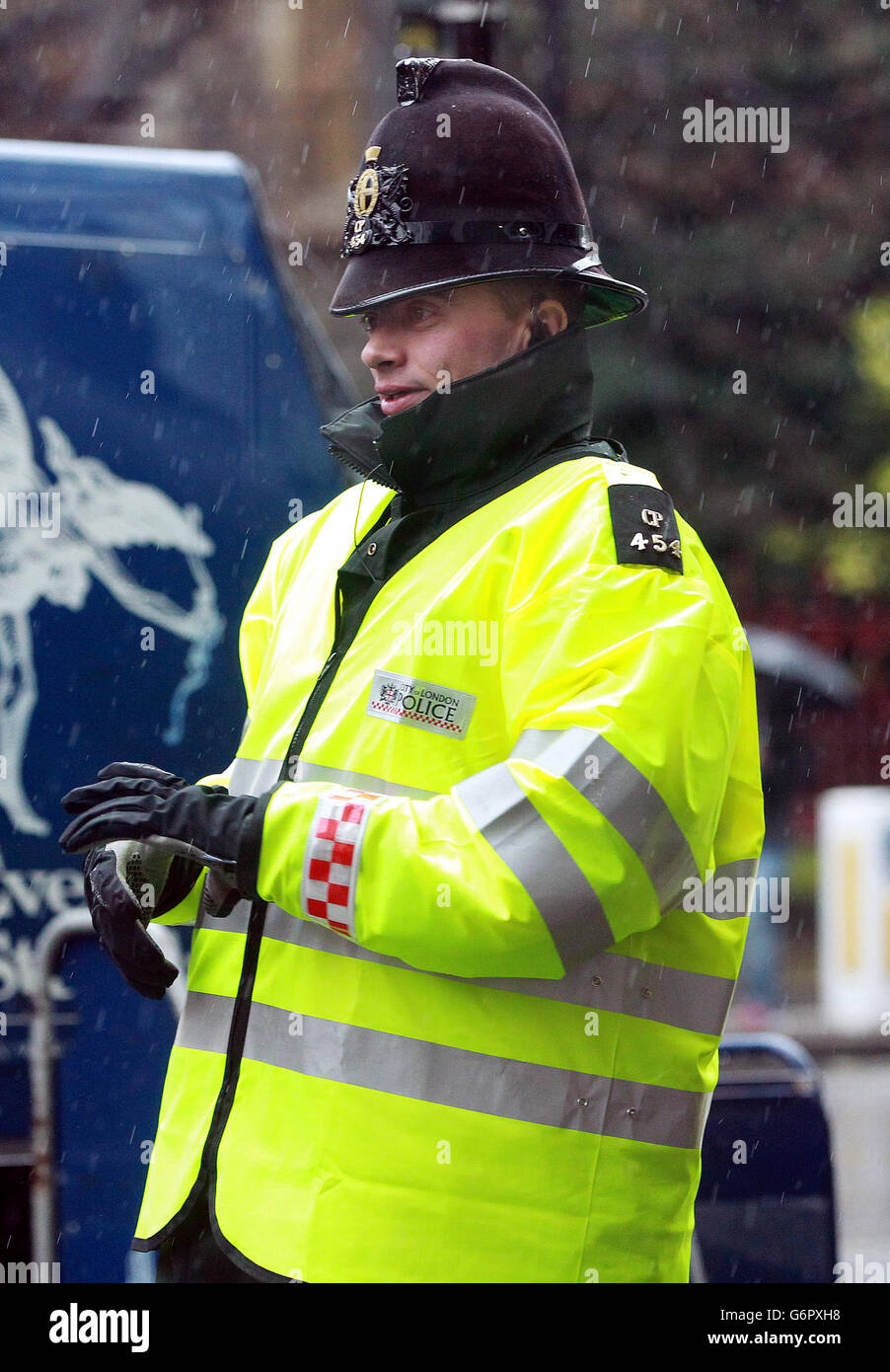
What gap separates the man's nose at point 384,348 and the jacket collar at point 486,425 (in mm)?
79

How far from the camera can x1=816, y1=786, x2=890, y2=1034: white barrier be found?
770cm

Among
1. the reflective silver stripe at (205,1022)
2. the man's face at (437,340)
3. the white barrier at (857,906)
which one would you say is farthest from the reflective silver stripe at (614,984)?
the white barrier at (857,906)

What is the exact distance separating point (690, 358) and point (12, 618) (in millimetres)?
8679

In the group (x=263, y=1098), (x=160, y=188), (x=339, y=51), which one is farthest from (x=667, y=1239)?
(x=339, y=51)

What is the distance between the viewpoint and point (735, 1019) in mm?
8180

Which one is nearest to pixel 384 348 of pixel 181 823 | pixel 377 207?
pixel 377 207

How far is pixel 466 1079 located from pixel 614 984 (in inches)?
8.3

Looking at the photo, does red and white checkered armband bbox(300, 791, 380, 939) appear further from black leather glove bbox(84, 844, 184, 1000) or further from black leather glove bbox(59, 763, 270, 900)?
black leather glove bbox(84, 844, 184, 1000)

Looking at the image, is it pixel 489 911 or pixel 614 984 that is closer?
pixel 489 911

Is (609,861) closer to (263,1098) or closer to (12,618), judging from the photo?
(263,1098)

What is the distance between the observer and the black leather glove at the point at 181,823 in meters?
1.94

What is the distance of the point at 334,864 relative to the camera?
1.88 metres

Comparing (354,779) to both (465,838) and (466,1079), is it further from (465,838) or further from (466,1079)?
(466,1079)

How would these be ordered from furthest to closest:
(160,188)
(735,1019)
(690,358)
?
1. (690,358)
2. (735,1019)
3. (160,188)
